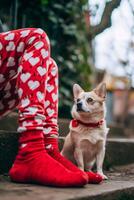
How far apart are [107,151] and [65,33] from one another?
247cm

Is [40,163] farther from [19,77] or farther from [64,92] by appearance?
[64,92]

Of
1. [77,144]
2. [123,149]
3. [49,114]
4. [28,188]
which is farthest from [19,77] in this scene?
[123,149]

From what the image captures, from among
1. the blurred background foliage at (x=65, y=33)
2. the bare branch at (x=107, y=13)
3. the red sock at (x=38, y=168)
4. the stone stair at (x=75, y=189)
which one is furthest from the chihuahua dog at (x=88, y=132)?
the blurred background foliage at (x=65, y=33)

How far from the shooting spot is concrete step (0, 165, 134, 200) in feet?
6.75

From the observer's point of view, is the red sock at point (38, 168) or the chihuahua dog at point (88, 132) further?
the chihuahua dog at point (88, 132)

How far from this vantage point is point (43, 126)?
8.63 feet

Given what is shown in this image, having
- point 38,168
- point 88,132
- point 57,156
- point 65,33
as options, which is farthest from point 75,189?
point 65,33

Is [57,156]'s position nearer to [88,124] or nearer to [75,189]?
[75,189]

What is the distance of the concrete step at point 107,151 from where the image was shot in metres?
2.85

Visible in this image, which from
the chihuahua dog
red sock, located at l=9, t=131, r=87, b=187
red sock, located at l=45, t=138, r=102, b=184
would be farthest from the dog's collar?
red sock, located at l=9, t=131, r=87, b=187

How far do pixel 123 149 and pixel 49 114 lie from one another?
1.58 metres

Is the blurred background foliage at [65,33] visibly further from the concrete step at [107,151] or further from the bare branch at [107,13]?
the concrete step at [107,151]

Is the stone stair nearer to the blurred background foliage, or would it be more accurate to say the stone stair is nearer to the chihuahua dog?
the chihuahua dog

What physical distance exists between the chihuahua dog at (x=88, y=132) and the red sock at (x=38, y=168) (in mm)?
792
